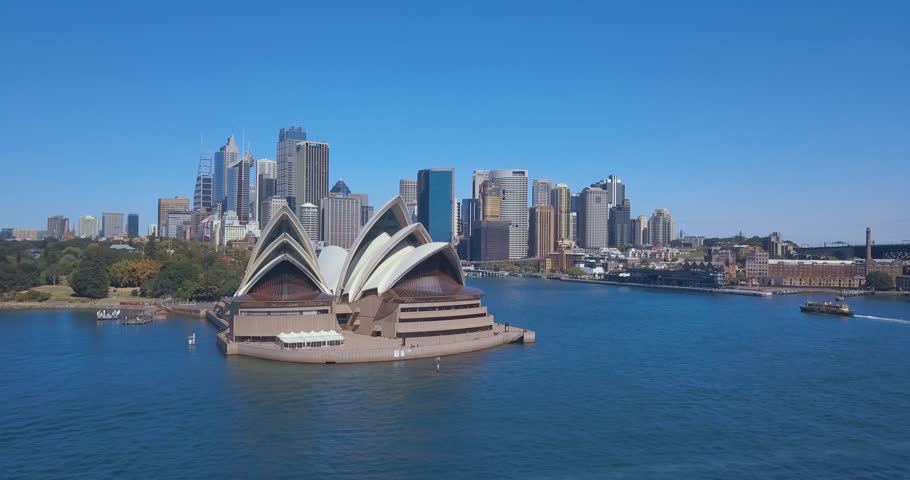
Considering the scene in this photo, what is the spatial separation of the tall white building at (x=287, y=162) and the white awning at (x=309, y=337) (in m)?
144

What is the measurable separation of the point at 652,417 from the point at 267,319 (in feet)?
66.3

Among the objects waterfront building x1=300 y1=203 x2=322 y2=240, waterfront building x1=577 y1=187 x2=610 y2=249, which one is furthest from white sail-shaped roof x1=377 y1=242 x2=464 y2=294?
waterfront building x1=577 y1=187 x2=610 y2=249

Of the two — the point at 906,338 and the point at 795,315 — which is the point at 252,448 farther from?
the point at 795,315

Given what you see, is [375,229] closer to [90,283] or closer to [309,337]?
[309,337]

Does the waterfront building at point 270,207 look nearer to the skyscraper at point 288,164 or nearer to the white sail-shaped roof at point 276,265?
the skyscraper at point 288,164

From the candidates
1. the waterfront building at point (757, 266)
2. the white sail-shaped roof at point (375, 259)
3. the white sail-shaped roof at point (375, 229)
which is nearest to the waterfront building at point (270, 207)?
the waterfront building at point (757, 266)

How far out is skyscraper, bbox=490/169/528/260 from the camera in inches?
7431

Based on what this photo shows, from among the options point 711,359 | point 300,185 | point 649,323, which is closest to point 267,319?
point 711,359

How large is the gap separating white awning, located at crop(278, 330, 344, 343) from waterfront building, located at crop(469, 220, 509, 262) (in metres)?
140

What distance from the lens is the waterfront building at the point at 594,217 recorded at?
644 ft

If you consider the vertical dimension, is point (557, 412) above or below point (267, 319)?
below

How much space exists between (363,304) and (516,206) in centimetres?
15767

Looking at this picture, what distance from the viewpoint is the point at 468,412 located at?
953 inches

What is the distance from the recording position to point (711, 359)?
35.5 meters
